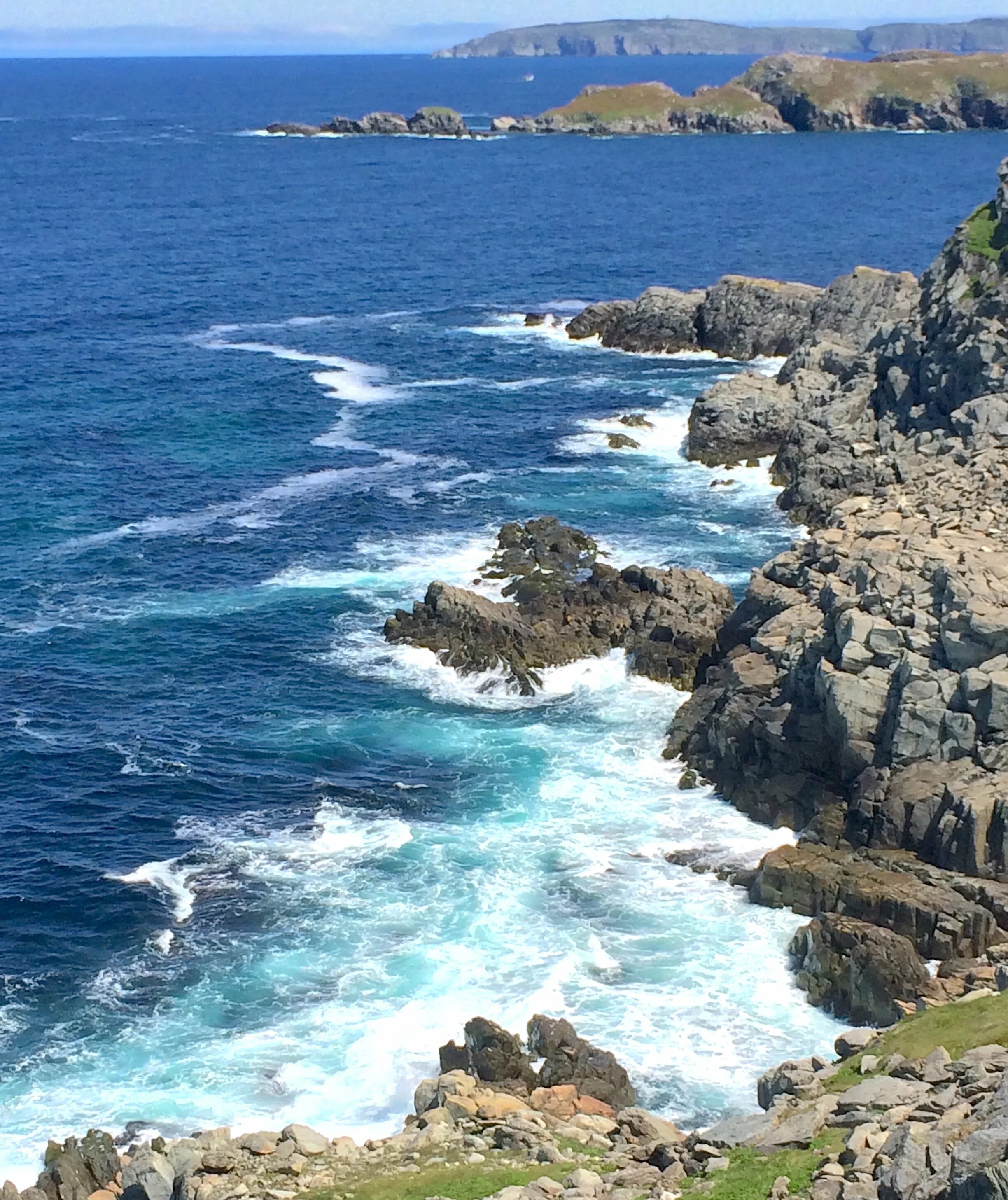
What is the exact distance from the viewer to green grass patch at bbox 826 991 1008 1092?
133ft

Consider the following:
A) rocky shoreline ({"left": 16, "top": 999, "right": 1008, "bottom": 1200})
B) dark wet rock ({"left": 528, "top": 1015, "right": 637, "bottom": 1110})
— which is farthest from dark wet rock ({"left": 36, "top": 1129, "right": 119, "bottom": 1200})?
dark wet rock ({"left": 528, "top": 1015, "right": 637, "bottom": 1110})

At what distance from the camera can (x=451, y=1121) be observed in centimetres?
4322

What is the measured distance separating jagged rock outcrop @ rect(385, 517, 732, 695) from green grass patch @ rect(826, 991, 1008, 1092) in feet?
110

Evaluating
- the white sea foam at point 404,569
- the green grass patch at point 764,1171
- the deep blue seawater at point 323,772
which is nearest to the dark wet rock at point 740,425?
the deep blue seawater at point 323,772

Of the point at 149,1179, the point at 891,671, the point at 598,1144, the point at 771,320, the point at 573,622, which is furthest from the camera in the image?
the point at 771,320

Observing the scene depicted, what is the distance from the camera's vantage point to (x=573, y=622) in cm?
8175

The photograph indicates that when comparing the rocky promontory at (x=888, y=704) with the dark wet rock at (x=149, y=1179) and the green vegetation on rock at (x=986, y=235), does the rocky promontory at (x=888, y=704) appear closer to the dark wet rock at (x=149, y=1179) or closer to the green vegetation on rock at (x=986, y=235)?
the green vegetation on rock at (x=986, y=235)

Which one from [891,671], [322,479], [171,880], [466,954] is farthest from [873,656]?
[322,479]

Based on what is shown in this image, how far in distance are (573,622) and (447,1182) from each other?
44.8m

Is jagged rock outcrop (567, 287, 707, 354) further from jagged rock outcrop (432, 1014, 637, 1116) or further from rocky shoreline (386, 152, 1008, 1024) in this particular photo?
jagged rock outcrop (432, 1014, 637, 1116)

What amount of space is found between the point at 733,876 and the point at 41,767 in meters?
31.1

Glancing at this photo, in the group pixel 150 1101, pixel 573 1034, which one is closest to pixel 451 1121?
pixel 573 1034

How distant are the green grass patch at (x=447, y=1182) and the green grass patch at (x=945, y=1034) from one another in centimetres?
817

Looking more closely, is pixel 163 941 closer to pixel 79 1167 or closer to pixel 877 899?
pixel 79 1167
